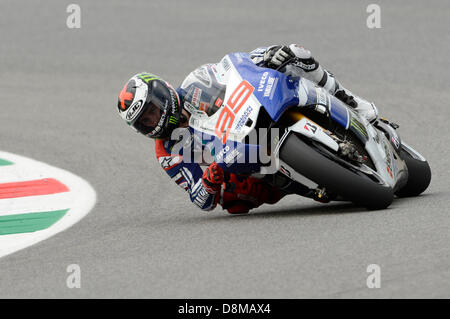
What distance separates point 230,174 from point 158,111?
2.61ft

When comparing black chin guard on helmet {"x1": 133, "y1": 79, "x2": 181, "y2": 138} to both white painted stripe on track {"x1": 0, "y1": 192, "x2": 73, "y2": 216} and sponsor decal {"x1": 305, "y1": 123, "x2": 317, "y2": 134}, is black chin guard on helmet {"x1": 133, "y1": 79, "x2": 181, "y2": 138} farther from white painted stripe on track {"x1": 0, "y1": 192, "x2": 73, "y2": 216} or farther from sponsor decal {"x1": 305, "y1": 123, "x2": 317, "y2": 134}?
white painted stripe on track {"x1": 0, "y1": 192, "x2": 73, "y2": 216}

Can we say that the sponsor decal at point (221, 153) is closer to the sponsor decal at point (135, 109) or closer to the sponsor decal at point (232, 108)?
the sponsor decal at point (232, 108)

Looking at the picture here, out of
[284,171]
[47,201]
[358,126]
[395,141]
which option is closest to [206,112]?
[284,171]

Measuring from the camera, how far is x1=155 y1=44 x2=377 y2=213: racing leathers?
7059mm

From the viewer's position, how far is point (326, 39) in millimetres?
13742

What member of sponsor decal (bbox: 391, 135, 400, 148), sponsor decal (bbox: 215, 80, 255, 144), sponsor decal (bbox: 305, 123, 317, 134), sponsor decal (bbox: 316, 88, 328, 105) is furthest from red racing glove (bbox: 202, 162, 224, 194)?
sponsor decal (bbox: 391, 135, 400, 148)

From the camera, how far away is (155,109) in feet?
Result: 23.2

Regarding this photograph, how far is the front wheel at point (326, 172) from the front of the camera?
21.0ft

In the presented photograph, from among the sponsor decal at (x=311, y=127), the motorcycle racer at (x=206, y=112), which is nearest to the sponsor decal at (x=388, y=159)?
the motorcycle racer at (x=206, y=112)

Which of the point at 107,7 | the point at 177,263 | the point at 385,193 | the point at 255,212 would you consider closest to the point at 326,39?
the point at 107,7

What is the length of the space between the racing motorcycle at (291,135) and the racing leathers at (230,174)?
4 centimetres

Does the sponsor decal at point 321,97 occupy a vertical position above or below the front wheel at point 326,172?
above

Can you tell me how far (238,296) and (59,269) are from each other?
4.95ft
